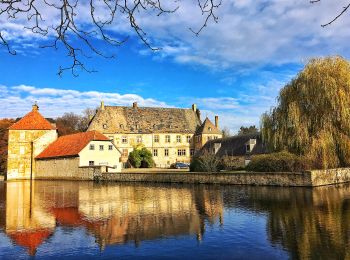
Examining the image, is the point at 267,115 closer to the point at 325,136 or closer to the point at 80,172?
the point at 325,136

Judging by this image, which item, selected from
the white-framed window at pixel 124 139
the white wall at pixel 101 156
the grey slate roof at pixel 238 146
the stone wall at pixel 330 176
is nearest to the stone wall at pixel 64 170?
the white wall at pixel 101 156

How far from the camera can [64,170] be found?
41625 millimetres

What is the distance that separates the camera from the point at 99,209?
1605 centimetres

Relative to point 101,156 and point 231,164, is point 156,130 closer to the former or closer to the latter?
point 101,156

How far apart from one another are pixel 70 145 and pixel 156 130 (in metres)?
16.8

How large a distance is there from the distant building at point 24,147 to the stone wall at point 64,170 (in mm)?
1369

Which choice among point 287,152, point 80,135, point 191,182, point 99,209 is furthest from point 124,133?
point 99,209

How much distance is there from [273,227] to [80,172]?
3051 centimetres

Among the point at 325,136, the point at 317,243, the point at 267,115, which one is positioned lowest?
the point at 317,243

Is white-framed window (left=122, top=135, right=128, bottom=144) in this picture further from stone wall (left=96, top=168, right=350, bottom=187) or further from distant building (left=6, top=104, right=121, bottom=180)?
stone wall (left=96, top=168, right=350, bottom=187)

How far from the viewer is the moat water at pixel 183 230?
28.2 ft

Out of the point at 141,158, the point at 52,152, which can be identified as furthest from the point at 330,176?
the point at 52,152

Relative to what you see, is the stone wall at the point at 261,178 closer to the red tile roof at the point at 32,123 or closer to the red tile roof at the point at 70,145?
the red tile roof at the point at 70,145

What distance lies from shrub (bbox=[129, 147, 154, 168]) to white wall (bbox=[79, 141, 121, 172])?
332 inches
